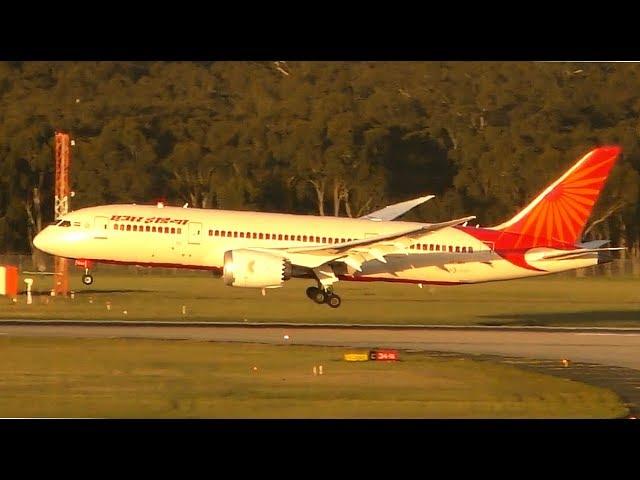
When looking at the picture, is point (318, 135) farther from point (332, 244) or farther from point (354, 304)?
point (332, 244)

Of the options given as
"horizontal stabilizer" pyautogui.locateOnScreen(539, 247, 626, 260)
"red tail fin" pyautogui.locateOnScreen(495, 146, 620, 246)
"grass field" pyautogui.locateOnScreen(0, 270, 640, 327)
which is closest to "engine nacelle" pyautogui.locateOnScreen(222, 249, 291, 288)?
"grass field" pyautogui.locateOnScreen(0, 270, 640, 327)

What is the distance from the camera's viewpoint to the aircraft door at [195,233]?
47781 mm

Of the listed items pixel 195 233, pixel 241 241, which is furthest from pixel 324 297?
pixel 195 233

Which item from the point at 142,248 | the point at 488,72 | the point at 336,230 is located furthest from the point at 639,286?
the point at 488,72

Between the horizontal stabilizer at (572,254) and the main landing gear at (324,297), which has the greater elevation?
the horizontal stabilizer at (572,254)

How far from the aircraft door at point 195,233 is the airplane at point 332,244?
0.11ft

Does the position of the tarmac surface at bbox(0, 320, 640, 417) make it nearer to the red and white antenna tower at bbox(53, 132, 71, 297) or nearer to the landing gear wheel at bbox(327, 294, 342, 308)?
the landing gear wheel at bbox(327, 294, 342, 308)

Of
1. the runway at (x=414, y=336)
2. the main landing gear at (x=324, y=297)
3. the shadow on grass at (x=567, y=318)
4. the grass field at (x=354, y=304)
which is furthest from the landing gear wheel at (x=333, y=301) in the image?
the shadow on grass at (x=567, y=318)

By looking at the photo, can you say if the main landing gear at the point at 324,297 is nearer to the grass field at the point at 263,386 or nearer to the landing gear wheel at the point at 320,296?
the landing gear wheel at the point at 320,296

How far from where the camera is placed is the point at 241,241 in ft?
158

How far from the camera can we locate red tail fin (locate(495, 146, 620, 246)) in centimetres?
5028

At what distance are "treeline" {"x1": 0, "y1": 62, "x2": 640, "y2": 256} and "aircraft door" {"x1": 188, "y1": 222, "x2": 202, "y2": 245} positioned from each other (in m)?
40.0

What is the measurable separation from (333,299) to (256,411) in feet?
77.4

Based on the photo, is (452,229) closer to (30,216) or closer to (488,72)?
(30,216)
